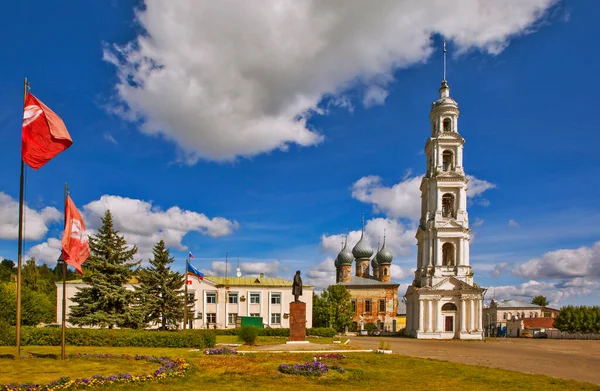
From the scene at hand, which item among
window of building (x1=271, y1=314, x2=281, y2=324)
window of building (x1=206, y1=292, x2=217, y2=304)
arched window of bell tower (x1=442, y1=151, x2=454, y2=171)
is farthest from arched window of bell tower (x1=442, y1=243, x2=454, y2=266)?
window of building (x1=206, y1=292, x2=217, y2=304)

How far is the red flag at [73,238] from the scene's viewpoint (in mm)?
17094

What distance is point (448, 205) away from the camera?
199 feet

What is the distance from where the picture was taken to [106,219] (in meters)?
36.7

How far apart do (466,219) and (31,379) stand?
51143 millimetres

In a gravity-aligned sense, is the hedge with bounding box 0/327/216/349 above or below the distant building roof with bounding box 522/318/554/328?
above

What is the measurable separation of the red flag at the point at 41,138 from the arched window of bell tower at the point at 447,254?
51061mm

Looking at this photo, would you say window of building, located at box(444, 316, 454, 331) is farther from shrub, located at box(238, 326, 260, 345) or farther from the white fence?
shrub, located at box(238, 326, 260, 345)

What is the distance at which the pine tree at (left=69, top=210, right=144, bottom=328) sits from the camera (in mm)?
34969

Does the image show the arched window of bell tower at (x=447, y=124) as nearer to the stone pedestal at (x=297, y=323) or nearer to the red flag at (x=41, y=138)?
the stone pedestal at (x=297, y=323)

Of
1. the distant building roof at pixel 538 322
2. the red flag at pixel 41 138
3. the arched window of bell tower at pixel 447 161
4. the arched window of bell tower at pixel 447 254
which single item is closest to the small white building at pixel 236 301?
the arched window of bell tower at pixel 447 254

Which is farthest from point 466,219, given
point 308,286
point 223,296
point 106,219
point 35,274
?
point 35,274

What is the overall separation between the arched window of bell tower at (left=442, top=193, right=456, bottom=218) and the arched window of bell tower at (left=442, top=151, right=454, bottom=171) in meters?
3.45

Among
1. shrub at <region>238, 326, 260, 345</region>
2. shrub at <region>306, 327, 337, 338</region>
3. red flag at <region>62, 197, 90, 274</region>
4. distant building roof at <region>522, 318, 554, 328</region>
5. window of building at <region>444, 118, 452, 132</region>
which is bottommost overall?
distant building roof at <region>522, 318, 554, 328</region>

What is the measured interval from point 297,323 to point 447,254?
36.7 metres
